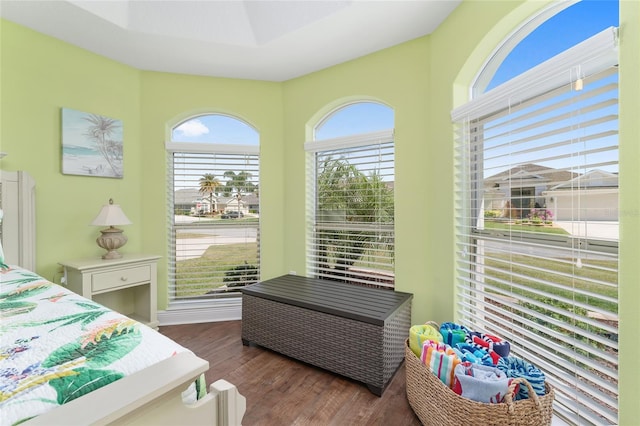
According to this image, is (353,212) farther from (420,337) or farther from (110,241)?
(110,241)

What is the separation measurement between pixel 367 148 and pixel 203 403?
2.27 metres

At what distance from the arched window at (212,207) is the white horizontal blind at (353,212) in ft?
2.28

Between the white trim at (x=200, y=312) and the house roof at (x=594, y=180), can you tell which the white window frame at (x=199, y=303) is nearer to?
the white trim at (x=200, y=312)

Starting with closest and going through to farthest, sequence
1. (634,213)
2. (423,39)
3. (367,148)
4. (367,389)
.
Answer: (634,213)
(367,389)
(423,39)
(367,148)

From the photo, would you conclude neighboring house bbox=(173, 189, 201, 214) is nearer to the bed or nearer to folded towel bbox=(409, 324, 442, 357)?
the bed

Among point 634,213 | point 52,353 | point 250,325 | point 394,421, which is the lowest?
point 394,421

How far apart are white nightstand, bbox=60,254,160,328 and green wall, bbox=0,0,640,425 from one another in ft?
0.72

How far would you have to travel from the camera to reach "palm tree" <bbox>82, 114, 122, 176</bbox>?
2553 mm

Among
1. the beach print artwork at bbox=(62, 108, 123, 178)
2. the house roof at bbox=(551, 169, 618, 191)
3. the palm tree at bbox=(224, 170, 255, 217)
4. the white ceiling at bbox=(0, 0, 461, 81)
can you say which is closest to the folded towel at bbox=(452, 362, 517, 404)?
the house roof at bbox=(551, 169, 618, 191)

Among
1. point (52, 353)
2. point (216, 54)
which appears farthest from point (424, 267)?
point (216, 54)

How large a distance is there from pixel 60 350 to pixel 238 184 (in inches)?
91.1

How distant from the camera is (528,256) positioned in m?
1.58

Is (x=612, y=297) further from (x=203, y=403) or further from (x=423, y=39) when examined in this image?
(x=423, y=39)

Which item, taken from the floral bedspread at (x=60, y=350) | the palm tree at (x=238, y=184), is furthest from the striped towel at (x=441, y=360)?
the palm tree at (x=238, y=184)
